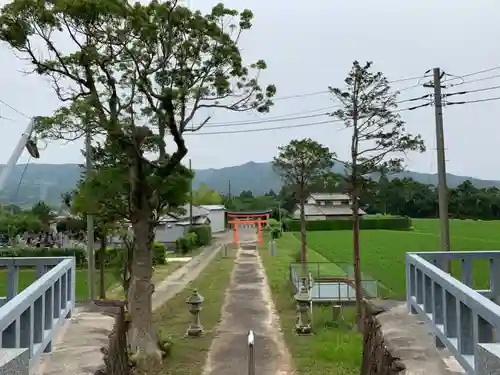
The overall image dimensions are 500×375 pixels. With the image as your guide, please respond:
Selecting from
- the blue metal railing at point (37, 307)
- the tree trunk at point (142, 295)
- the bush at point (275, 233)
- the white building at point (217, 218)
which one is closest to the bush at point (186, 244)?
the bush at point (275, 233)

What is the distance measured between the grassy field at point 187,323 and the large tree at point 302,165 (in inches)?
125

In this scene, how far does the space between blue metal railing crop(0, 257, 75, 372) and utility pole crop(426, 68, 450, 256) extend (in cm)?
674

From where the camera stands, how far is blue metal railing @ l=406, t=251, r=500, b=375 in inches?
104

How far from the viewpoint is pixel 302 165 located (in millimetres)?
17531

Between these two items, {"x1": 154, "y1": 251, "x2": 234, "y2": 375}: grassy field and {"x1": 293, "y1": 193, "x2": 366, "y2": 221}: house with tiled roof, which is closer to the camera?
{"x1": 154, "y1": 251, "x2": 234, "y2": 375}: grassy field

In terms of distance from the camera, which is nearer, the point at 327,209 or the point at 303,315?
the point at 303,315

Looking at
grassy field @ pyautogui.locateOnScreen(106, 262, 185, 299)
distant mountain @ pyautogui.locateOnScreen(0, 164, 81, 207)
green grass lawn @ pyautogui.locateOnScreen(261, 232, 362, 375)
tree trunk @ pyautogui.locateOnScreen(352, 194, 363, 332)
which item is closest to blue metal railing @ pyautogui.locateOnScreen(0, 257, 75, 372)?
green grass lawn @ pyautogui.locateOnScreen(261, 232, 362, 375)

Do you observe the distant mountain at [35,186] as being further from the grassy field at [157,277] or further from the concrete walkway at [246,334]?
the concrete walkway at [246,334]

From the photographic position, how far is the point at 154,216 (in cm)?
931

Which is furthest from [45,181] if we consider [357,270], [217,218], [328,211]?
[357,270]

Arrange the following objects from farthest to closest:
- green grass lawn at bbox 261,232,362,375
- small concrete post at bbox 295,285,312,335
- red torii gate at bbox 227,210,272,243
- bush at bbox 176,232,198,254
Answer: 1. red torii gate at bbox 227,210,272,243
2. bush at bbox 176,232,198,254
3. small concrete post at bbox 295,285,312,335
4. green grass lawn at bbox 261,232,362,375

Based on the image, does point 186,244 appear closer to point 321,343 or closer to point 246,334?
point 246,334

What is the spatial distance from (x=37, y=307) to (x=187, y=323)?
908 cm

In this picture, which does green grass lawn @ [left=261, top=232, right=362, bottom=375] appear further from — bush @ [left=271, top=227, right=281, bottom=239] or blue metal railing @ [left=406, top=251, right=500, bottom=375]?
bush @ [left=271, top=227, right=281, bottom=239]
